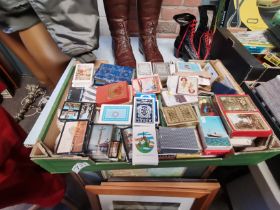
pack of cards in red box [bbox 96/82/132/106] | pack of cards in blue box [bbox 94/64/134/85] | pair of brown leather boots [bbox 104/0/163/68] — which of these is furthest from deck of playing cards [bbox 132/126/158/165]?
pair of brown leather boots [bbox 104/0/163/68]

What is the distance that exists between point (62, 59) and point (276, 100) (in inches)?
29.2

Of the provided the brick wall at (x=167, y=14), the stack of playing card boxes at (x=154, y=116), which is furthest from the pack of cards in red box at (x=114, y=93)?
the brick wall at (x=167, y=14)

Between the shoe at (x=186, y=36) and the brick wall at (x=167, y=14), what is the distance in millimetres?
164

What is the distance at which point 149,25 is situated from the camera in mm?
821

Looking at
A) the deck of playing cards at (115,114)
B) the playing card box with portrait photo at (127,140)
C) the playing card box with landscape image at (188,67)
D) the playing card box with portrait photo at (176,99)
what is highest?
the playing card box with landscape image at (188,67)

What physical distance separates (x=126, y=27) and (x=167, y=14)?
27cm

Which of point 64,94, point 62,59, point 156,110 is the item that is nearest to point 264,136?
point 156,110

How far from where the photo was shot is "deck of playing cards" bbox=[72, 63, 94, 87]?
0.62 m

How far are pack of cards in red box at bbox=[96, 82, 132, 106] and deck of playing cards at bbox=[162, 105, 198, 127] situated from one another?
0.40 ft

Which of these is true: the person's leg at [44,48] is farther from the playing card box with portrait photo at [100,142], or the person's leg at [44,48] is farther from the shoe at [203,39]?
the shoe at [203,39]

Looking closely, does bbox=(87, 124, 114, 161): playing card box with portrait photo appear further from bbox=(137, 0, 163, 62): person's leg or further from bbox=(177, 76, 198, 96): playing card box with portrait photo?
bbox=(137, 0, 163, 62): person's leg

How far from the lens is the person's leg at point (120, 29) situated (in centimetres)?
75

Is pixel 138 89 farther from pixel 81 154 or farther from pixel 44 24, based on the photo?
pixel 44 24

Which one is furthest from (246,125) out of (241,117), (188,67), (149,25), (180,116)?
(149,25)
